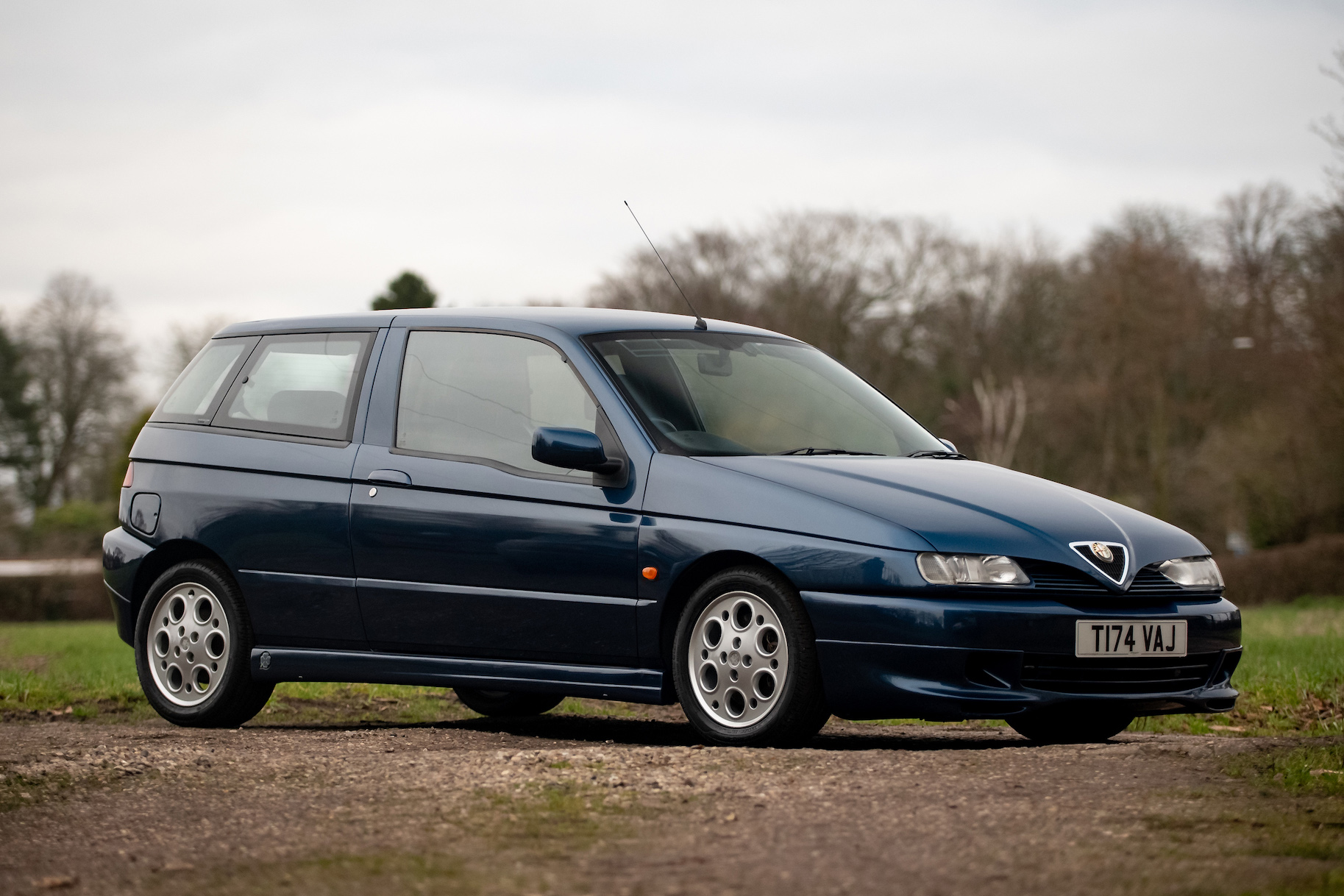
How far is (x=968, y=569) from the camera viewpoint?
5.73 meters

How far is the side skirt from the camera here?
6.36 metres

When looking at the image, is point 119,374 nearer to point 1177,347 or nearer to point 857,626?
point 1177,347

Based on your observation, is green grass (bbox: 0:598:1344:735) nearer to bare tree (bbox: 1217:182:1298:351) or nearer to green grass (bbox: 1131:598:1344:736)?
green grass (bbox: 1131:598:1344:736)

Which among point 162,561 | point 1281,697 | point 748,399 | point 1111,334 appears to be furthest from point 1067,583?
point 1111,334

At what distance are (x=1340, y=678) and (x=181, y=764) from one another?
6.82 metres

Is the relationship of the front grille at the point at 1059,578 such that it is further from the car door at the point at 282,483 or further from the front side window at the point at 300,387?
the front side window at the point at 300,387

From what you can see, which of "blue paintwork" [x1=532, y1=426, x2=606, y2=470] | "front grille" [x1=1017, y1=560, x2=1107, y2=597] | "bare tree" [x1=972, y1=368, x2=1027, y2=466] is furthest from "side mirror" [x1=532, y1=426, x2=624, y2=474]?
"bare tree" [x1=972, y1=368, x2=1027, y2=466]

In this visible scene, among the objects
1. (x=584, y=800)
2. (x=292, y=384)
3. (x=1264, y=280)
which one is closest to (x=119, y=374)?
(x=1264, y=280)

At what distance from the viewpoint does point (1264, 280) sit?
147ft

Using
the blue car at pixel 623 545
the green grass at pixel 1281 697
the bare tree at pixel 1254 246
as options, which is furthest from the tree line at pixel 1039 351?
the blue car at pixel 623 545

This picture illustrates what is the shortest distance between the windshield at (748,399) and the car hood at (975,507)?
0.71 feet

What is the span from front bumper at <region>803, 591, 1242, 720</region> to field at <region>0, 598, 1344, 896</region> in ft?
0.65

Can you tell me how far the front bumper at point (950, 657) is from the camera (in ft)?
18.7

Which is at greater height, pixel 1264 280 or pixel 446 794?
pixel 1264 280
